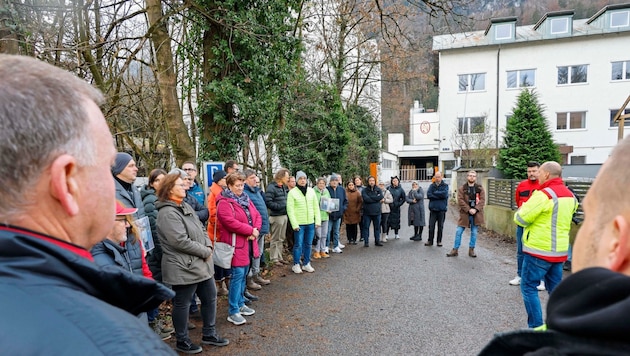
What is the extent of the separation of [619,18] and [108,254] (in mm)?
37009

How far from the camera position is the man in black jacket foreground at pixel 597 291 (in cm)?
72

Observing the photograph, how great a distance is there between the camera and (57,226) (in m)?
0.89

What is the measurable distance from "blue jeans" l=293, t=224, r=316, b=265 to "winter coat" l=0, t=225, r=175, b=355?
6741 millimetres

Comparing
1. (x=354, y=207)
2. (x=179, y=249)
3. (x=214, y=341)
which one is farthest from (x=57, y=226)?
(x=354, y=207)

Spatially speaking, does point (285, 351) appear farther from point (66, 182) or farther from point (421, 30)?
point (421, 30)

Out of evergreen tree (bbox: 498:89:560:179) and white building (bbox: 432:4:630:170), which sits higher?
white building (bbox: 432:4:630:170)

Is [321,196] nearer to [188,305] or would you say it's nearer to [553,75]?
[188,305]

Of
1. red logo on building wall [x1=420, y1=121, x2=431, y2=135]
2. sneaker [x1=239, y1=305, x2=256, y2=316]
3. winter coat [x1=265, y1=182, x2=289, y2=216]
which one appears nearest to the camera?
sneaker [x1=239, y1=305, x2=256, y2=316]

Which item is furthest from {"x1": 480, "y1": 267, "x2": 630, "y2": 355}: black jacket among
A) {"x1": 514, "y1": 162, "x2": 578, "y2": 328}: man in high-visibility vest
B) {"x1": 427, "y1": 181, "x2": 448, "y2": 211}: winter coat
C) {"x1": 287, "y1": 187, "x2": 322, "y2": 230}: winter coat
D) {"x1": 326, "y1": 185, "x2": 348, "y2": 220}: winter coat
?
{"x1": 427, "y1": 181, "x2": 448, "y2": 211}: winter coat

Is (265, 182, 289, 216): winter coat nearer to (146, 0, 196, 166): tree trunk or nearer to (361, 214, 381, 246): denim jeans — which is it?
(146, 0, 196, 166): tree trunk

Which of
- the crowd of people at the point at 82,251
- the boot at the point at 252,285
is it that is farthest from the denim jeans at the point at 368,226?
the crowd of people at the point at 82,251

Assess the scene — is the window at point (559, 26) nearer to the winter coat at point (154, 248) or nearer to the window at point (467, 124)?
the window at point (467, 124)

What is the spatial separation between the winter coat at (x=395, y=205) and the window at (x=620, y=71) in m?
26.6

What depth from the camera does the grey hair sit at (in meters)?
0.81
